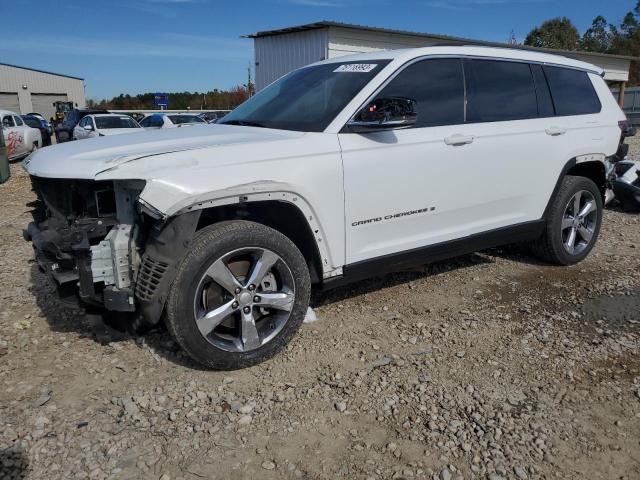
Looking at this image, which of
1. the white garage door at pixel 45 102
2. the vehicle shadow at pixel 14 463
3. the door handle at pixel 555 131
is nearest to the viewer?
the vehicle shadow at pixel 14 463

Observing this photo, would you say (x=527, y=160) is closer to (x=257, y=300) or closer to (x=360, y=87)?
(x=360, y=87)

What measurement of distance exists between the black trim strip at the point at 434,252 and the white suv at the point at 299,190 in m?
0.01

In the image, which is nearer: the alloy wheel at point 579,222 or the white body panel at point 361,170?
the white body panel at point 361,170

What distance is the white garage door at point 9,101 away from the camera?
44.8m

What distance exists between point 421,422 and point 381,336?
1.03 meters

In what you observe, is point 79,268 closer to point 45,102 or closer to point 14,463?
point 14,463

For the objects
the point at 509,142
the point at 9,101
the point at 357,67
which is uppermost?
the point at 9,101

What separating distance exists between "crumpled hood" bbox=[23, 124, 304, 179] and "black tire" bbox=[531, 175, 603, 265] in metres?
2.75

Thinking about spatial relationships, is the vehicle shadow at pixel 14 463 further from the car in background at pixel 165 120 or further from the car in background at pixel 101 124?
the car in background at pixel 165 120

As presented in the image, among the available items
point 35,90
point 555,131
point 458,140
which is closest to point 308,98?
point 458,140

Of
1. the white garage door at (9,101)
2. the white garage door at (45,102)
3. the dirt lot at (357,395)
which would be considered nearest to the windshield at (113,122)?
the dirt lot at (357,395)

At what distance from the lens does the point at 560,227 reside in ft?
16.4

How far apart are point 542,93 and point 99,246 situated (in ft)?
12.6

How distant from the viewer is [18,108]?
46125 millimetres
